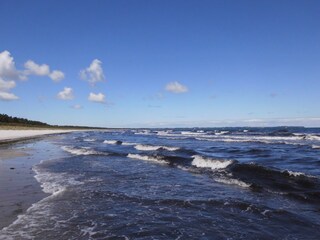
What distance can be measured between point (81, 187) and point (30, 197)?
2612 millimetres

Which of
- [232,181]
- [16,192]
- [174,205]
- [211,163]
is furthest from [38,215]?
[211,163]

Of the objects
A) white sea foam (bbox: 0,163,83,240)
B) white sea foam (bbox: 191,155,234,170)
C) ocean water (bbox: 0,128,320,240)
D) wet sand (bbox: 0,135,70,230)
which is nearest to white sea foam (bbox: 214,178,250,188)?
ocean water (bbox: 0,128,320,240)

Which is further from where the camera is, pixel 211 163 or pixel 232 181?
pixel 211 163

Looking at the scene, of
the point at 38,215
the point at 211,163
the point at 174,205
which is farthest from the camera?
the point at 211,163

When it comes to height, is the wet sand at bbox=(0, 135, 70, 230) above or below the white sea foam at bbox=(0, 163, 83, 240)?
above

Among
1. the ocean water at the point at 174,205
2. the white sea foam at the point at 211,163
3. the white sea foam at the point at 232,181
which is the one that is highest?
the white sea foam at the point at 211,163

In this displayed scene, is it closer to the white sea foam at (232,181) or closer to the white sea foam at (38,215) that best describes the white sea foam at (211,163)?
the white sea foam at (232,181)

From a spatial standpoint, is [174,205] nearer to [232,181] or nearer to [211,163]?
[232,181]

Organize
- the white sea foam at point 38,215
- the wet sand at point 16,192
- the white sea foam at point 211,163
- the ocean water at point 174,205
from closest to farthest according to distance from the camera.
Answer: the white sea foam at point 38,215 < the ocean water at point 174,205 < the wet sand at point 16,192 < the white sea foam at point 211,163

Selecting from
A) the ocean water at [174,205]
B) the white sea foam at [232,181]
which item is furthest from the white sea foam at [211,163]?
the white sea foam at [232,181]

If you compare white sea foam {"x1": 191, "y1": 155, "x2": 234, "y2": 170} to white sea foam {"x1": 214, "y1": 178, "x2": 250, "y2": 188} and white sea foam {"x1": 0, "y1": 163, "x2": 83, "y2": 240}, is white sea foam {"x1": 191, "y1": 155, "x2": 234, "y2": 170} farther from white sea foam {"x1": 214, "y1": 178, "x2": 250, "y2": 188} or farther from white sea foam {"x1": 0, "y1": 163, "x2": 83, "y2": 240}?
white sea foam {"x1": 0, "y1": 163, "x2": 83, "y2": 240}

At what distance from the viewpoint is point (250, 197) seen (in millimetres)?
12453

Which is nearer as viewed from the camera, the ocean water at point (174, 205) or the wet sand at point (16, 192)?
the ocean water at point (174, 205)

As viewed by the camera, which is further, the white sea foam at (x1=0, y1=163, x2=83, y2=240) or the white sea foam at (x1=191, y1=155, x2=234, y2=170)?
the white sea foam at (x1=191, y1=155, x2=234, y2=170)
